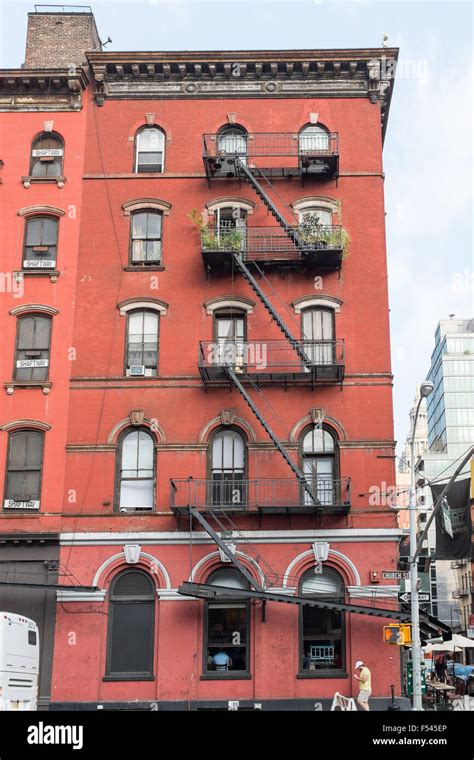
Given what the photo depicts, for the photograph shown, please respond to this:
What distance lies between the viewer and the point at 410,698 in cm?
2650

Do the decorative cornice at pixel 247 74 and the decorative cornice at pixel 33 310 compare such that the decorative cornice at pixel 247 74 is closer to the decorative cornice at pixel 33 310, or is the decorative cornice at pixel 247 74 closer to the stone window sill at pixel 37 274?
the stone window sill at pixel 37 274

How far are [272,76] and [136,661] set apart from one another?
20.4m

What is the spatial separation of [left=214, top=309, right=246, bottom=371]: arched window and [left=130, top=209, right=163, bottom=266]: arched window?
307cm

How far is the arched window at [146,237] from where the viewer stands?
97.9 feet

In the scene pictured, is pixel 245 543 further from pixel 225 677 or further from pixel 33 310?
pixel 33 310

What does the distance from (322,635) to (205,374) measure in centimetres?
876

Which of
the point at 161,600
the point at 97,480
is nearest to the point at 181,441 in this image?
the point at 97,480

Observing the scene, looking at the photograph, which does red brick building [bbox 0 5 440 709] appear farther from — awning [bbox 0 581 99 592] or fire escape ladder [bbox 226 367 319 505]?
awning [bbox 0 581 99 592]

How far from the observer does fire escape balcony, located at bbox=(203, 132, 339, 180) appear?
96.9 ft

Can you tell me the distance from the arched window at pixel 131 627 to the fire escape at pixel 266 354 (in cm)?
250

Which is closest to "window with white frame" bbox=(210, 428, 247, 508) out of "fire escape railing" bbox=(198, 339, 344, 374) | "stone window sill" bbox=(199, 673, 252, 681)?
"fire escape railing" bbox=(198, 339, 344, 374)

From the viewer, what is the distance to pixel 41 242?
30.1m
